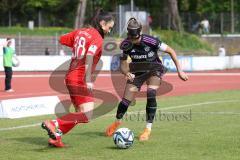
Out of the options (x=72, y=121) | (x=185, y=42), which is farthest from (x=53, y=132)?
(x=185, y=42)

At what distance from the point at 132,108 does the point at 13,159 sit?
8.45 meters

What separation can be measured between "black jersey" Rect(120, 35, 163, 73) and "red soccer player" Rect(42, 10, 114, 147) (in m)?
0.90

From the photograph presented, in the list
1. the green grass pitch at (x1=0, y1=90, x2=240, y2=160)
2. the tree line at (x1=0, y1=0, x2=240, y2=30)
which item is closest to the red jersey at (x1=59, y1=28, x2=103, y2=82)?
the green grass pitch at (x1=0, y1=90, x2=240, y2=160)

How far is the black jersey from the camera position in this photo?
11094 mm

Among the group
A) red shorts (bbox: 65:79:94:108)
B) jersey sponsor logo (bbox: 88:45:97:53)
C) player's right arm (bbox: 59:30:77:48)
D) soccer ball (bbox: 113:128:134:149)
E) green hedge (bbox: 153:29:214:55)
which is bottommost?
green hedge (bbox: 153:29:214:55)

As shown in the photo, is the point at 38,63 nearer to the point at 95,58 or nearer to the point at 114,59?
the point at 114,59

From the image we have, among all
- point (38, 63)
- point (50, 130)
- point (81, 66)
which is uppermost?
point (81, 66)

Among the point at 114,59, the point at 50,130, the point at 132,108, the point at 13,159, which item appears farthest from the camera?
the point at 114,59

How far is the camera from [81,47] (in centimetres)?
1005

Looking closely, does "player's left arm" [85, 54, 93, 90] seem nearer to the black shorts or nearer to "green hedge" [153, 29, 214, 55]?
the black shorts

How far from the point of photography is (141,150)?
998 cm

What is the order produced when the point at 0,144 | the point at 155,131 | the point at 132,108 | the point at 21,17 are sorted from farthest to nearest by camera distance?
1. the point at 21,17
2. the point at 132,108
3. the point at 155,131
4. the point at 0,144

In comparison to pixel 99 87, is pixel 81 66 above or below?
above

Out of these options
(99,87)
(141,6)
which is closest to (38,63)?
(99,87)
